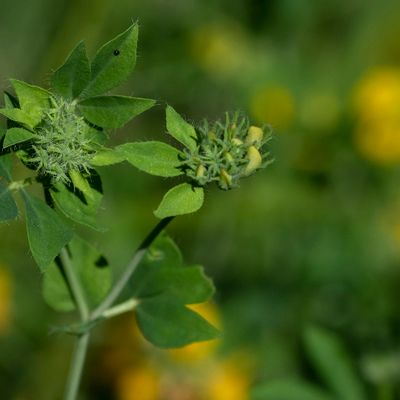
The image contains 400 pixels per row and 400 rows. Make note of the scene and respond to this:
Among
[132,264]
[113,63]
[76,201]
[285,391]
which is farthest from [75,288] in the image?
[285,391]

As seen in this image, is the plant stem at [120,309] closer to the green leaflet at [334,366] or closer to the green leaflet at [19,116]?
the green leaflet at [19,116]

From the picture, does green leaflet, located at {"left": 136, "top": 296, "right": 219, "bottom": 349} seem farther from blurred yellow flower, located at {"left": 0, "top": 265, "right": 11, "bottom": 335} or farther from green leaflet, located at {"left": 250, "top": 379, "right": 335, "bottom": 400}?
blurred yellow flower, located at {"left": 0, "top": 265, "right": 11, "bottom": 335}

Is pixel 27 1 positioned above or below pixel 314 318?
above

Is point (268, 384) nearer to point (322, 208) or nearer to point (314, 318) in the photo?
point (314, 318)

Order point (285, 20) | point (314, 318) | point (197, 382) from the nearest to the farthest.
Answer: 1. point (197, 382)
2. point (314, 318)
3. point (285, 20)

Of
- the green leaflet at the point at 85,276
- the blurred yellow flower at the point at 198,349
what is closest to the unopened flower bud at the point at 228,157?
the green leaflet at the point at 85,276

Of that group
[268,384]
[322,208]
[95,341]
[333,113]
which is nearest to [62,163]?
[268,384]

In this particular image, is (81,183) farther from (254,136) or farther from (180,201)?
(254,136)
